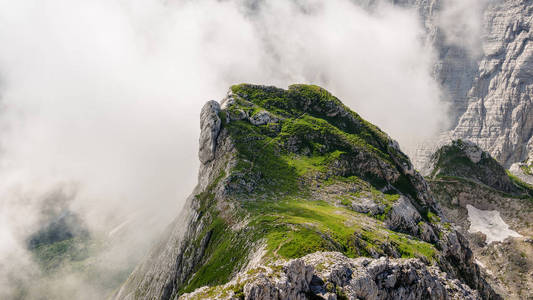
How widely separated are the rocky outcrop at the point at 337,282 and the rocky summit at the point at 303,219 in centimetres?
14

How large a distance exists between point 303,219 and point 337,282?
29.7 m

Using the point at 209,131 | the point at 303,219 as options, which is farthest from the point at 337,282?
the point at 209,131

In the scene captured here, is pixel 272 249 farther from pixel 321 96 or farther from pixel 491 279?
pixel 491 279

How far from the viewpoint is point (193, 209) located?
10212cm

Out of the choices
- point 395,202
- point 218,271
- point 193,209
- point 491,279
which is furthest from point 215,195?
point 491,279

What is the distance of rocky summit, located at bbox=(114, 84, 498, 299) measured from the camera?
42312mm

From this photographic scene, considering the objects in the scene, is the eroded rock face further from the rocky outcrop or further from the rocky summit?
the rocky outcrop

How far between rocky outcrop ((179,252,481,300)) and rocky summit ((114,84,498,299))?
5.5 inches

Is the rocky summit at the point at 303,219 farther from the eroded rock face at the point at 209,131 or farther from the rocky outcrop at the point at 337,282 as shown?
the eroded rock face at the point at 209,131

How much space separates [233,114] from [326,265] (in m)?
96.3

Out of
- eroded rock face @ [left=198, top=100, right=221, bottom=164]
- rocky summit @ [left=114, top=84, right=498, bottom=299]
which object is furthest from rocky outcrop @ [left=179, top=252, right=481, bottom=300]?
eroded rock face @ [left=198, top=100, right=221, bottom=164]

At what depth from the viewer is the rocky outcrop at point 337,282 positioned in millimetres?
33844

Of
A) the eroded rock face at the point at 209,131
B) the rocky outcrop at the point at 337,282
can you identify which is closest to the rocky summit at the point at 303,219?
the rocky outcrop at the point at 337,282

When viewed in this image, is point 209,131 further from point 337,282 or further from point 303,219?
point 337,282
